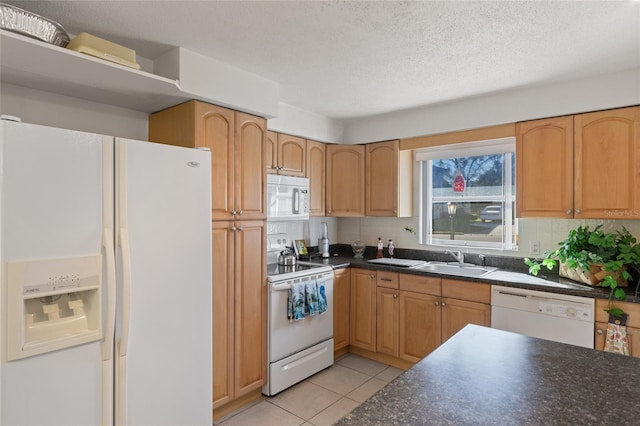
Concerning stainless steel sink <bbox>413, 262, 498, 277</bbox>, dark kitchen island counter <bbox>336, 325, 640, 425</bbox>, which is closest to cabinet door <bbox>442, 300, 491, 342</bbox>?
stainless steel sink <bbox>413, 262, 498, 277</bbox>

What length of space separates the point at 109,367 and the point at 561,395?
172 centimetres

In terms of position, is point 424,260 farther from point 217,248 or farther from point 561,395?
point 561,395

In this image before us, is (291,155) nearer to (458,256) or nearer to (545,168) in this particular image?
(458,256)

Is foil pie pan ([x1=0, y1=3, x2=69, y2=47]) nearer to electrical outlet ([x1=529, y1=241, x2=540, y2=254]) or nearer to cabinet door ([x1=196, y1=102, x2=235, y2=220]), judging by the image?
cabinet door ([x1=196, y1=102, x2=235, y2=220])

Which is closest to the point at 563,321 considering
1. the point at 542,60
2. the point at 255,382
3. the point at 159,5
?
the point at 542,60

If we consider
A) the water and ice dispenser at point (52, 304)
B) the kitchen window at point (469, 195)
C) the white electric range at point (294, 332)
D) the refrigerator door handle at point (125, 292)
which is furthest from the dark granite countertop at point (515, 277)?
the water and ice dispenser at point (52, 304)

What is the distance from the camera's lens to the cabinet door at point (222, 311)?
244 centimetres

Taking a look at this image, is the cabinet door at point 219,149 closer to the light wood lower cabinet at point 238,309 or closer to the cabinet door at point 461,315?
the light wood lower cabinet at point 238,309

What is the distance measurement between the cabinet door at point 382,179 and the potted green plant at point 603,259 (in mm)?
1510

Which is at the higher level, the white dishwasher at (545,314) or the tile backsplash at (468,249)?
the tile backsplash at (468,249)

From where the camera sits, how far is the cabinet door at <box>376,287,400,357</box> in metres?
3.29

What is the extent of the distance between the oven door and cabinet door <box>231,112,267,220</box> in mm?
617

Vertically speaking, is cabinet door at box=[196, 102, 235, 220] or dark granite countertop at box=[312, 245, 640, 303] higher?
cabinet door at box=[196, 102, 235, 220]

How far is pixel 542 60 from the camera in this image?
235 cm
